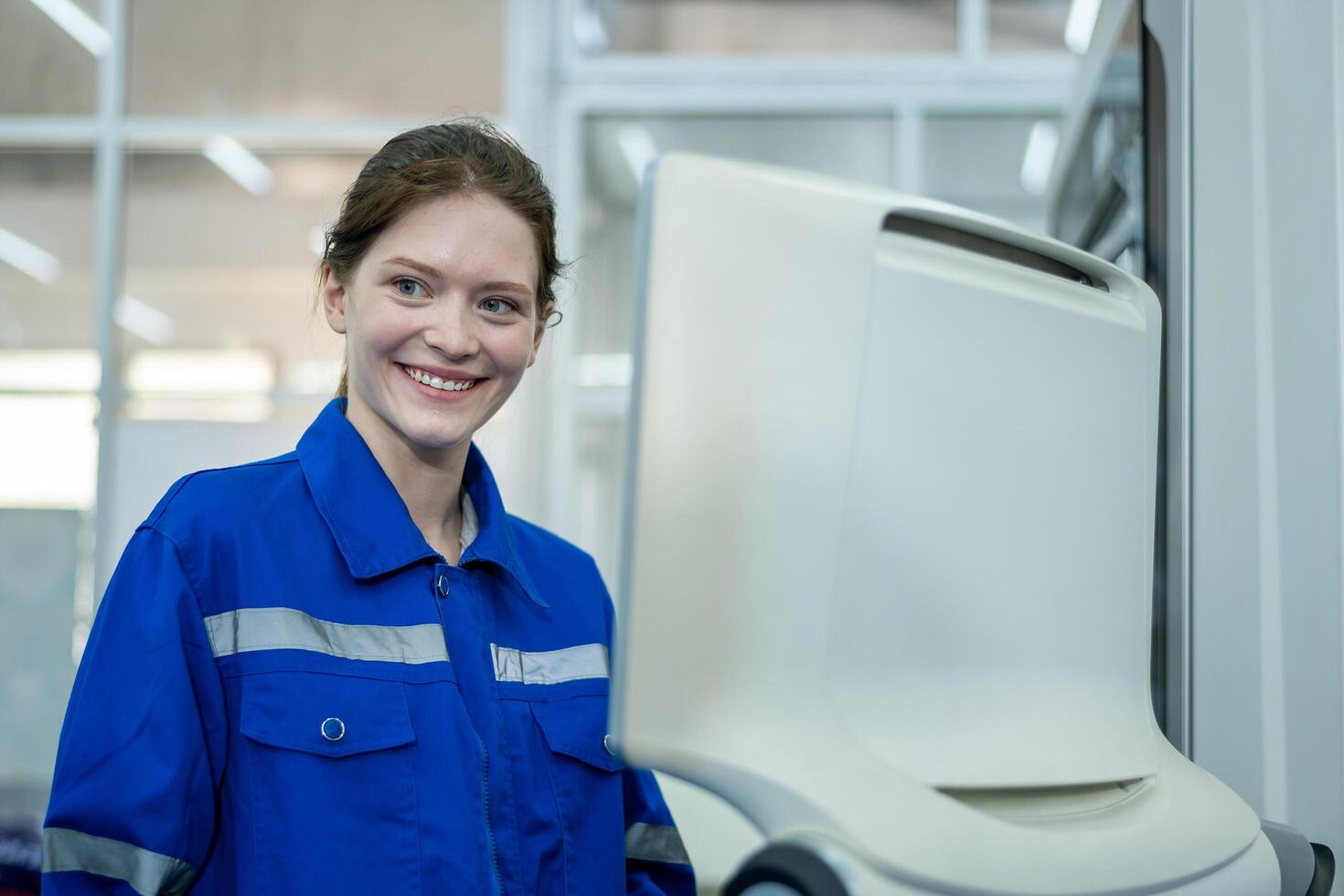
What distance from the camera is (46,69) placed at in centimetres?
379

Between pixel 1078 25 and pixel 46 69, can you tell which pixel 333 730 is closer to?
pixel 1078 25

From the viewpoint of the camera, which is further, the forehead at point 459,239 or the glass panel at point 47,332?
the glass panel at point 47,332

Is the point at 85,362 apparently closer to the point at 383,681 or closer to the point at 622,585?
the point at 383,681

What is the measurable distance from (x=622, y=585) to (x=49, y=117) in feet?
12.7

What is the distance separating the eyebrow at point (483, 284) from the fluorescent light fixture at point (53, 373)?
118 inches

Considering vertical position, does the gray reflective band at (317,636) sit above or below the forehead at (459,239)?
below

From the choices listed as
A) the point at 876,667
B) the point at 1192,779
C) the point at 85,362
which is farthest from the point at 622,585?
the point at 85,362

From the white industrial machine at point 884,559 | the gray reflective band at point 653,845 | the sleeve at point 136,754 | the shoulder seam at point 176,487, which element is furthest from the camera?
the gray reflective band at point 653,845

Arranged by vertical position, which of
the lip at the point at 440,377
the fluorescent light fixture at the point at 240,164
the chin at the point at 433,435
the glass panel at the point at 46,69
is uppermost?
the glass panel at the point at 46,69

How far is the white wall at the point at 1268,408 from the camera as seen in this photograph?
1.02 metres

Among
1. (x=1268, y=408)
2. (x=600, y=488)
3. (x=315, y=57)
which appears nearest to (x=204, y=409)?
(x=315, y=57)

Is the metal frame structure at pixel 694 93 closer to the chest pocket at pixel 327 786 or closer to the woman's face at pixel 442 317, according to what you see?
the woman's face at pixel 442 317

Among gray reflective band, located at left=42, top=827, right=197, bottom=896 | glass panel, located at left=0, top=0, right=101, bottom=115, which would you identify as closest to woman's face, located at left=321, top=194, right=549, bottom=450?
gray reflective band, located at left=42, top=827, right=197, bottom=896

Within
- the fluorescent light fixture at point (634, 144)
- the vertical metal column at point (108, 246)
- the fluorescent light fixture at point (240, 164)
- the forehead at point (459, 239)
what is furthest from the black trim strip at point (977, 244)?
the vertical metal column at point (108, 246)
